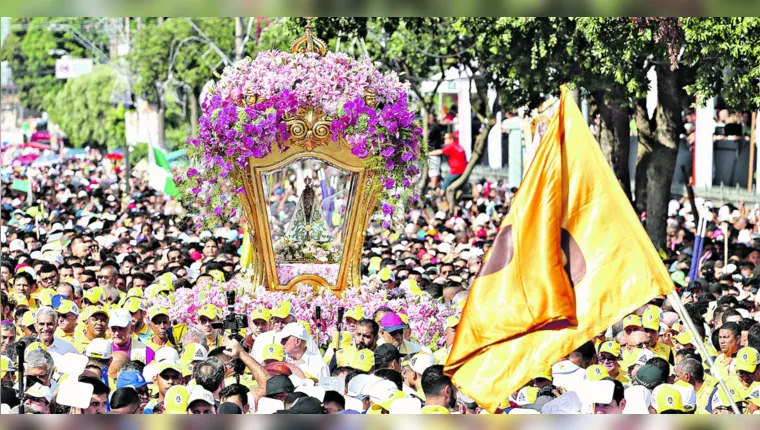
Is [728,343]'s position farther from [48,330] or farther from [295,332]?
[48,330]

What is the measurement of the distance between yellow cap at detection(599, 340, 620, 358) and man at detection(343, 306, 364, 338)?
197cm

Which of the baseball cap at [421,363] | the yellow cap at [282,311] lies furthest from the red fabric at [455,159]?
the baseball cap at [421,363]

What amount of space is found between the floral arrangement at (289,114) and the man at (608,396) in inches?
171

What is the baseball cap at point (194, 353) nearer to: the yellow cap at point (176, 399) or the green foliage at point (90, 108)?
the yellow cap at point (176, 399)

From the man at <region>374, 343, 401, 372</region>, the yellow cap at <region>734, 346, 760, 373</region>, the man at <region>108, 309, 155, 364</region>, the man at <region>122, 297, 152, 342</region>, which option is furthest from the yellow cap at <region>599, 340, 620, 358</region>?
the man at <region>122, 297, 152, 342</region>

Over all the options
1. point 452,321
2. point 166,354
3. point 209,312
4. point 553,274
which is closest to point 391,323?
point 452,321

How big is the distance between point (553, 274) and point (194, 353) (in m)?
3.63

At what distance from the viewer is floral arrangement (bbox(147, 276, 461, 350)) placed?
1239 centimetres

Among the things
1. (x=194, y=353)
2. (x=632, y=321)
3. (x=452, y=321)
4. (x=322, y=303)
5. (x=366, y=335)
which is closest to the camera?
(x=194, y=353)

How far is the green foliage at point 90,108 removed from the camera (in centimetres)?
6512

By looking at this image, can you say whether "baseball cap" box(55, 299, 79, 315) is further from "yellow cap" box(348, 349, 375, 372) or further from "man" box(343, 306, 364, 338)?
"yellow cap" box(348, 349, 375, 372)

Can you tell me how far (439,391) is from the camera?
8.48m
